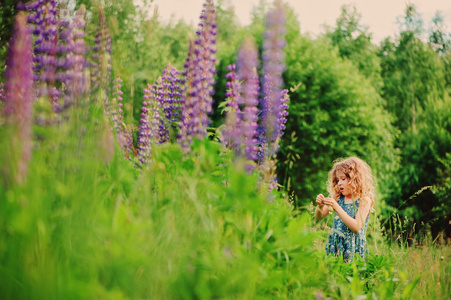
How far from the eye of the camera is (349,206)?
384 centimetres

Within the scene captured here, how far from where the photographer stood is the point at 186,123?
100 inches

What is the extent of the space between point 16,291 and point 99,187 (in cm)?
52

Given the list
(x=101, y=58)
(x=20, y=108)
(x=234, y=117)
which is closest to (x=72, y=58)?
(x=101, y=58)

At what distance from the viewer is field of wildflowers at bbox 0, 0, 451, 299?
130 cm

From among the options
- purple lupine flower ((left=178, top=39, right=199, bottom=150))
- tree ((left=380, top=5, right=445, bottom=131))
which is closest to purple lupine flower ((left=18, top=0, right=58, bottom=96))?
purple lupine flower ((left=178, top=39, right=199, bottom=150))

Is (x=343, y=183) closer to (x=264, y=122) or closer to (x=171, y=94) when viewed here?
(x=264, y=122)

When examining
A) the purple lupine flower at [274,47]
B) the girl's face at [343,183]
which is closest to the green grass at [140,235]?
the purple lupine flower at [274,47]

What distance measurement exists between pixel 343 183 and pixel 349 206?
0.24 meters

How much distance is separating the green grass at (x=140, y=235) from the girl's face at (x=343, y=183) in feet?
6.08

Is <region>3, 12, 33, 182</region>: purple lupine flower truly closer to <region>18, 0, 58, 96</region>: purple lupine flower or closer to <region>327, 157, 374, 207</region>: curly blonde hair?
<region>18, 0, 58, 96</region>: purple lupine flower

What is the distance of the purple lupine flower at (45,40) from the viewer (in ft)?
7.01

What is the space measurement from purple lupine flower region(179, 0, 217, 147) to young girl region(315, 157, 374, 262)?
163 cm

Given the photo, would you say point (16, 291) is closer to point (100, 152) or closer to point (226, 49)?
point (100, 152)

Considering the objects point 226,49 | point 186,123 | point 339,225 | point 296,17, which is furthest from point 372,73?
point 186,123
